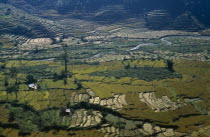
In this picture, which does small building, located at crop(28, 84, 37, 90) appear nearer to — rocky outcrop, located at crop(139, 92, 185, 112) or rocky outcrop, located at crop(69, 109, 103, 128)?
rocky outcrop, located at crop(69, 109, 103, 128)

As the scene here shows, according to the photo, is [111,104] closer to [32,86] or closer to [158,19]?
[32,86]

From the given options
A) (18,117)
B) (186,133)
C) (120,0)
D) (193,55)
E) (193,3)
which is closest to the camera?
(186,133)

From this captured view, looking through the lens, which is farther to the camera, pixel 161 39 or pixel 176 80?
pixel 161 39

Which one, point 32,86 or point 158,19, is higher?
point 158,19

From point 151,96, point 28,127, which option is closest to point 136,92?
point 151,96

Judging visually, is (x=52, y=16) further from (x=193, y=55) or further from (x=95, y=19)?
(x=193, y=55)

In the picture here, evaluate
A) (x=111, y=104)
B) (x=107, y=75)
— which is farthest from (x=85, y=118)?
(x=107, y=75)

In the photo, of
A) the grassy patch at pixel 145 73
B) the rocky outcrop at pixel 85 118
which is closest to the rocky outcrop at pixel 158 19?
the grassy patch at pixel 145 73
